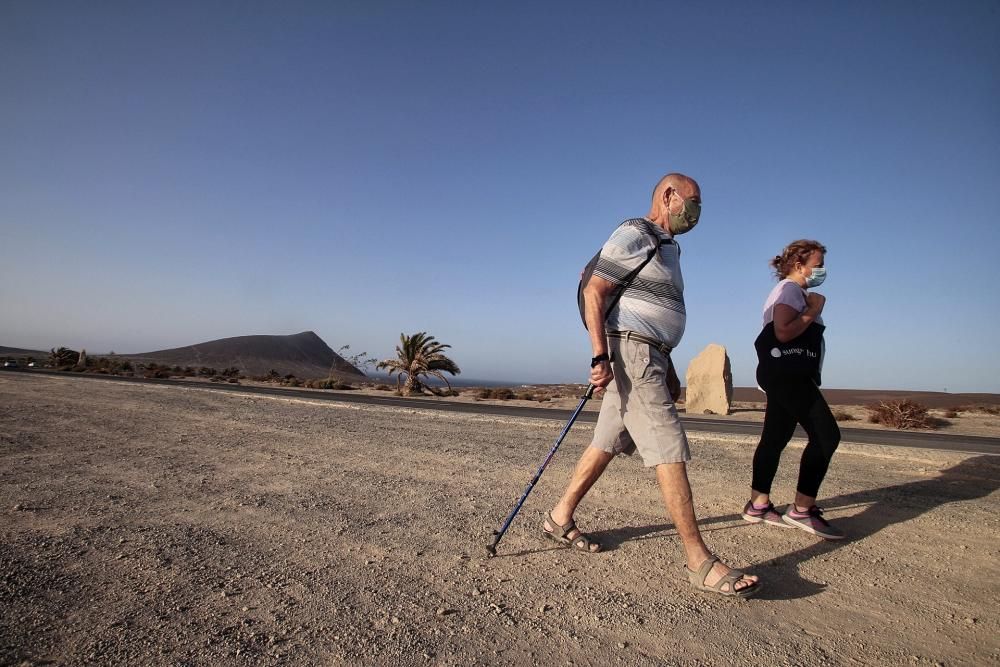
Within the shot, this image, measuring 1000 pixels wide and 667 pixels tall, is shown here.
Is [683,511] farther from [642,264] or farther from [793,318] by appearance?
[793,318]

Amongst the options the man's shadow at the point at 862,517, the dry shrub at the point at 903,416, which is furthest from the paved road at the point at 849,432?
the man's shadow at the point at 862,517

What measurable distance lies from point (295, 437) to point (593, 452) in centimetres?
462

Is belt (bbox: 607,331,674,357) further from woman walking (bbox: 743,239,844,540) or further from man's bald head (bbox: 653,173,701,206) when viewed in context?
woman walking (bbox: 743,239,844,540)

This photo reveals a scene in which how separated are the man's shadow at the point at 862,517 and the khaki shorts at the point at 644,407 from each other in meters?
0.72

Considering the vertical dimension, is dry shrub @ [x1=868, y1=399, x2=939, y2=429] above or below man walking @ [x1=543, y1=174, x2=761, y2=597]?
below

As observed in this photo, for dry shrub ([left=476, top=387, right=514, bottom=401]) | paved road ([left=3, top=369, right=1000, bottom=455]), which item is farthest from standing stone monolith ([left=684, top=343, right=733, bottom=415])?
dry shrub ([left=476, top=387, right=514, bottom=401])

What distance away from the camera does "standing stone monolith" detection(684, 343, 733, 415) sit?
1919 centimetres

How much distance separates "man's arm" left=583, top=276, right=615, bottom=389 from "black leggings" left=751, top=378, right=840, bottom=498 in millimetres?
1572

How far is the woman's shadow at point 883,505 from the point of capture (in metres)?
2.65

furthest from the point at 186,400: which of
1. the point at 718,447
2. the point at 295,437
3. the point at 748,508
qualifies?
the point at 748,508

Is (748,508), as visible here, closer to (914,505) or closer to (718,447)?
(914,505)

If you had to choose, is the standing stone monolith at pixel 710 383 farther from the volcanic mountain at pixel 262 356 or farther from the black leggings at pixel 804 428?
the volcanic mountain at pixel 262 356

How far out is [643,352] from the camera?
280 centimetres

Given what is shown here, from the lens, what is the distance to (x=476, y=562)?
272cm
